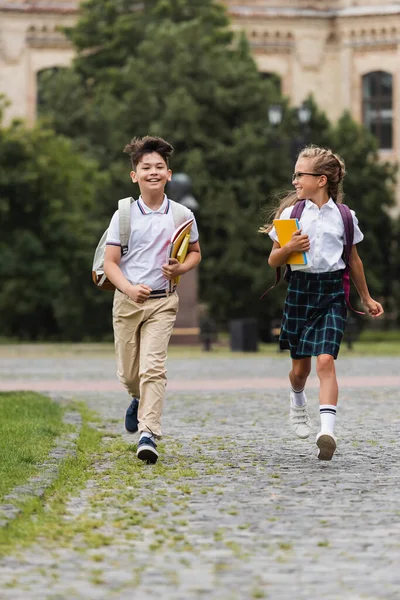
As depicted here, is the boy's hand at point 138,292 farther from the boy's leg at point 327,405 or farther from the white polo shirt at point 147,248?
the boy's leg at point 327,405

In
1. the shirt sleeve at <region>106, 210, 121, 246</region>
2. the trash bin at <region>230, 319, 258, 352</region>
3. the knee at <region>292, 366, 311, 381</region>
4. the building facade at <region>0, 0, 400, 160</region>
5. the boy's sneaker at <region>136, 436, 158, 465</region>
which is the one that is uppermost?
the building facade at <region>0, 0, 400, 160</region>

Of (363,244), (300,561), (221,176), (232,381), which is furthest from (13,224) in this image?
(300,561)

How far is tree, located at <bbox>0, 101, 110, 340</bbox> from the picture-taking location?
40062 millimetres

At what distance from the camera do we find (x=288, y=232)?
8945mm

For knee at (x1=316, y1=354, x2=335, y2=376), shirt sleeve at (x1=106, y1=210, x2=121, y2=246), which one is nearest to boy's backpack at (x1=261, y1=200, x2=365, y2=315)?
knee at (x1=316, y1=354, x2=335, y2=376)

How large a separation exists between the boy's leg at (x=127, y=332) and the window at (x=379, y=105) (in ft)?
155

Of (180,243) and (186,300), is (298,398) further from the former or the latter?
(186,300)

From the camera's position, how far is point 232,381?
19438 millimetres

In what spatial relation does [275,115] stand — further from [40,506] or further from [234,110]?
[40,506]

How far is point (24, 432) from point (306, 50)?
4748cm

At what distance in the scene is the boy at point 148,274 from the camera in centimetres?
911

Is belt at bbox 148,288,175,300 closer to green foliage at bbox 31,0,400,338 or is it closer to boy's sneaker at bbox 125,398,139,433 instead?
boy's sneaker at bbox 125,398,139,433

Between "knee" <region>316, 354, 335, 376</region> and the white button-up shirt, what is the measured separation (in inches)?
20.6

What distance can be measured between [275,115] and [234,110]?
11.0 meters
